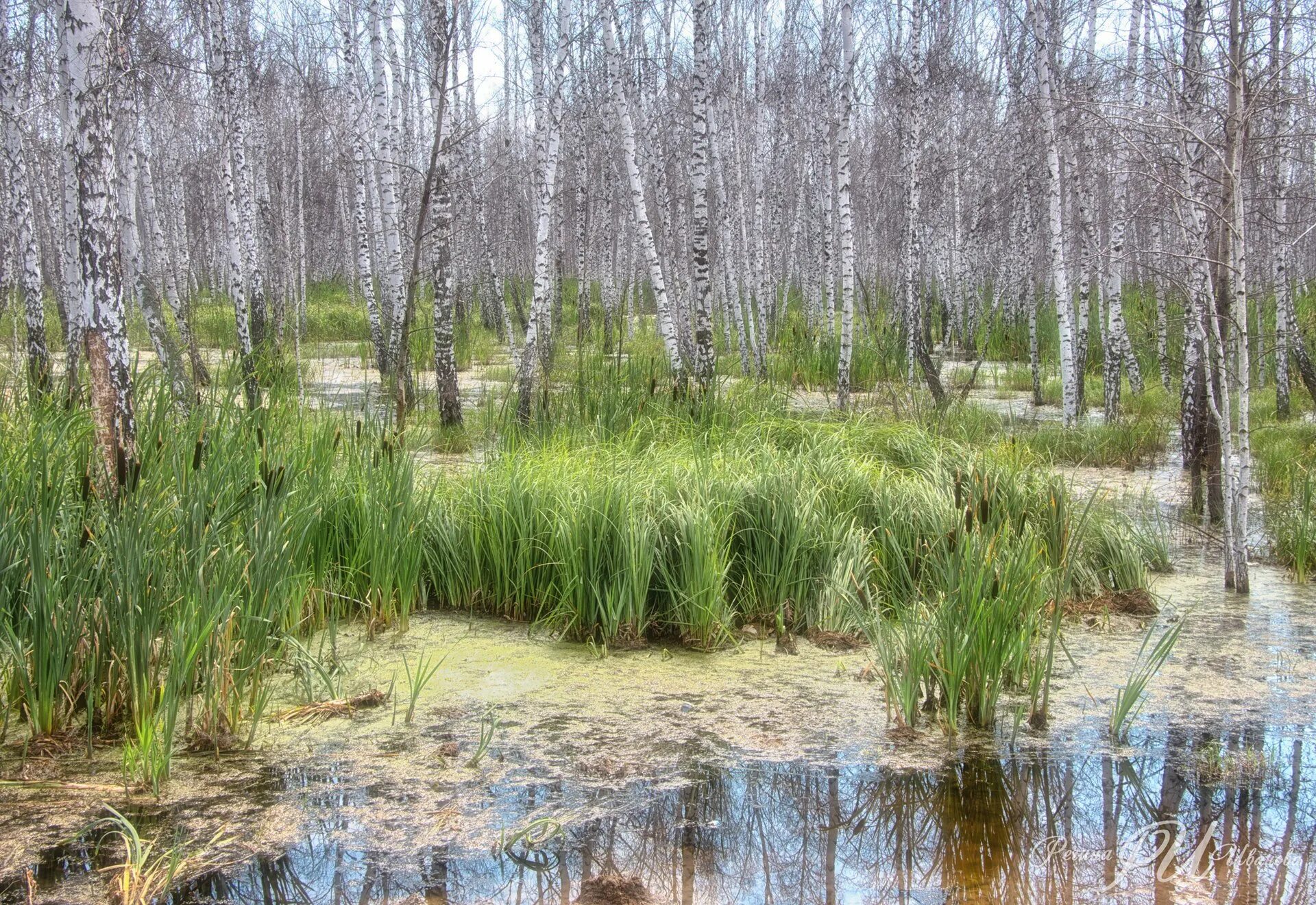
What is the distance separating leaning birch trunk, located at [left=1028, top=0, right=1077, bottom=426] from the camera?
8844 mm

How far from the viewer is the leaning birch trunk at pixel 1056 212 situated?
29.0 feet

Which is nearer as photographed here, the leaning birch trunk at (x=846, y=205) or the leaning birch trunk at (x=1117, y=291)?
the leaning birch trunk at (x=846, y=205)

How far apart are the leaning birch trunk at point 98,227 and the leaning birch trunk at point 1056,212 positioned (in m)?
7.14

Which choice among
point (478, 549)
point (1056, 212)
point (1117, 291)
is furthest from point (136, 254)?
point (1117, 291)

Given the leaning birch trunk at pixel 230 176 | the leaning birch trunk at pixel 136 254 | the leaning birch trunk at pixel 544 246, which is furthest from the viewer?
the leaning birch trunk at pixel 230 176

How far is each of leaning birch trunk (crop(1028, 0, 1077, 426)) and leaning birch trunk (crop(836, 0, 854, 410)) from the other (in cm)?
156

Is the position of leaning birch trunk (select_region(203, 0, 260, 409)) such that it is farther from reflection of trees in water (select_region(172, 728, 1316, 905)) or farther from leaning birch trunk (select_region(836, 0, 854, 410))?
reflection of trees in water (select_region(172, 728, 1316, 905))

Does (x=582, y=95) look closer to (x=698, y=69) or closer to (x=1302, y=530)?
(x=698, y=69)

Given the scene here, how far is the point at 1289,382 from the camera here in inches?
475

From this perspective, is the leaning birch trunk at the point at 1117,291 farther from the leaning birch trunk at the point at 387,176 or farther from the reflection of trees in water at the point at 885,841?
the leaning birch trunk at the point at 387,176

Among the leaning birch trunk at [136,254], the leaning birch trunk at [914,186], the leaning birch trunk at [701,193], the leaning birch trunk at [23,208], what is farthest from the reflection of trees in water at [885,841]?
the leaning birch trunk at [23,208]

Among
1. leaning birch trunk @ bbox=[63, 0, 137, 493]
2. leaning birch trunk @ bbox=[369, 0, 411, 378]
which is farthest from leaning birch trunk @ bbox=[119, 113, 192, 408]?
leaning birch trunk @ bbox=[369, 0, 411, 378]

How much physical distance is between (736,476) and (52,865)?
3.41m

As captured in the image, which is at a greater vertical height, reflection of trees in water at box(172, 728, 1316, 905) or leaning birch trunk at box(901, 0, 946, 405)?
leaning birch trunk at box(901, 0, 946, 405)
